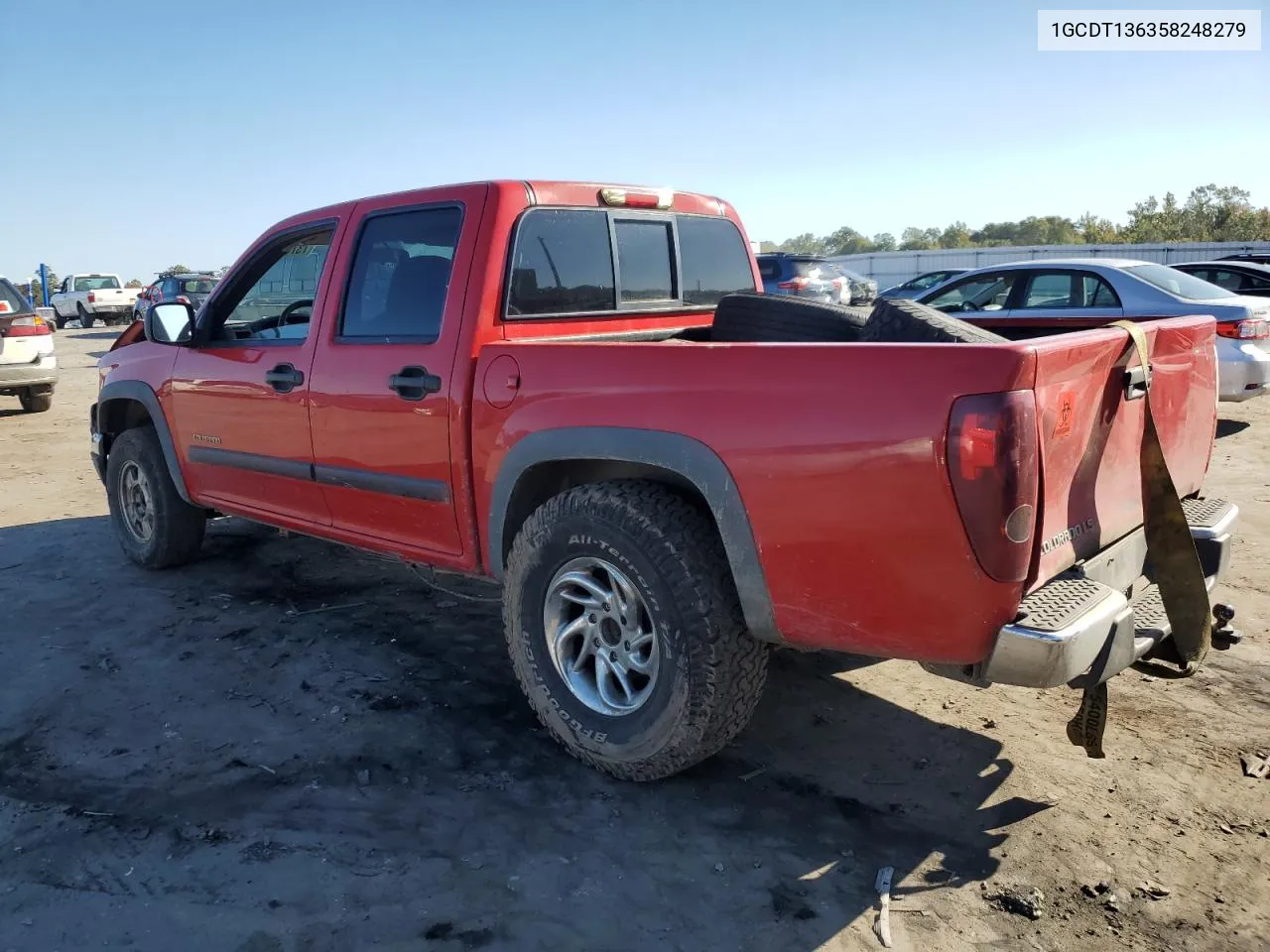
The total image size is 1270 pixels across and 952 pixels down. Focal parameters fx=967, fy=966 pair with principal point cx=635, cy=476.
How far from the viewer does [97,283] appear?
3528 centimetres

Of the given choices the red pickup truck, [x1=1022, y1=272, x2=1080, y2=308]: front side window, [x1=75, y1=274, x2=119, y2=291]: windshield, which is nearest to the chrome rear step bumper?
the red pickup truck

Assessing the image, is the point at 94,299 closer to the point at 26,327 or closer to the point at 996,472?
the point at 26,327

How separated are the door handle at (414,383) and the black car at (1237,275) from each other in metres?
11.0

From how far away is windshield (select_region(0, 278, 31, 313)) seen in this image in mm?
11828

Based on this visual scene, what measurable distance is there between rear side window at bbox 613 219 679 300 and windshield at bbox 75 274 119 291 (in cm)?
3604

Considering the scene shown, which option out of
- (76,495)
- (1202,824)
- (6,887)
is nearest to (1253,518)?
(1202,824)

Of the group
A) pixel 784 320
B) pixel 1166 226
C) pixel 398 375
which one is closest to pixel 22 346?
pixel 398 375

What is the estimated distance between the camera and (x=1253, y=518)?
20.4 feet

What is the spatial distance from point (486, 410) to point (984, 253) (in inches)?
1319

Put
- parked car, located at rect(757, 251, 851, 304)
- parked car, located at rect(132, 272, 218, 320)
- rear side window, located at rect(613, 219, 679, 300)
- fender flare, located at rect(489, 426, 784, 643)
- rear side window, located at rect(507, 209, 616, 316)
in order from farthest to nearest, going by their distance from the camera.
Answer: parked car, located at rect(132, 272, 218, 320)
parked car, located at rect(757, 251, 851, 304)
rear side window, located at rect(613, 219, 679, 300)
rear side window, located at rect(507, 209, 616, 316)
fender flare, located at rect(489, 426, 784, 643)

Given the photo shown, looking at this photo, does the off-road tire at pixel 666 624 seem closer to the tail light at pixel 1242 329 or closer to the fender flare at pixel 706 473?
the fender flare at pixel 706 473

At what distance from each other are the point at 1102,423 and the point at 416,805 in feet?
7.79

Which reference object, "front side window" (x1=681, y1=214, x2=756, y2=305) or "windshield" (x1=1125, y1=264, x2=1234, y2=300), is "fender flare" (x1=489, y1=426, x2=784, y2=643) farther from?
"windshield" (x1=1125, y1=264, x2=1234, y2=300)

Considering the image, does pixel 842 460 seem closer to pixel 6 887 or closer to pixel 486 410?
pixel 486 410
